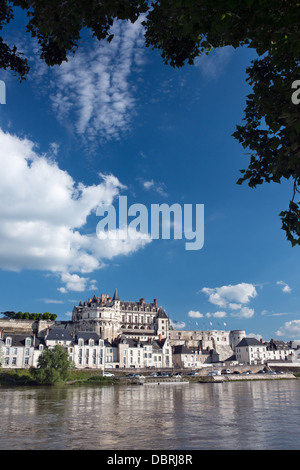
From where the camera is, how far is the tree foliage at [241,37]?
716cm

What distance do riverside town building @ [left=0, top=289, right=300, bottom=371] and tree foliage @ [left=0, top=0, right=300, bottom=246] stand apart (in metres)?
46.4

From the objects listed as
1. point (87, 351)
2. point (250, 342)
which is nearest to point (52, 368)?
point (87, 351)

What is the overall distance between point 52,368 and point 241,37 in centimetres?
4795

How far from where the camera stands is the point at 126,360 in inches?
2965

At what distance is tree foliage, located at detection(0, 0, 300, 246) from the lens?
716 centimetres

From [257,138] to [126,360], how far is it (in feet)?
234

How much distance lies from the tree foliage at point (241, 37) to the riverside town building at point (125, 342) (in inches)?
1828

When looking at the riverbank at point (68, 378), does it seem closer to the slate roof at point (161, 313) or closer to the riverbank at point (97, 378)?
the riverbank at point (97, 378)

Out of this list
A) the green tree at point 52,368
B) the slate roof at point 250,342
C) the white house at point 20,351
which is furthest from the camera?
the slate roof at point 250,342

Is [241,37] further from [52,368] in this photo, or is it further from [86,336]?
[86,336]

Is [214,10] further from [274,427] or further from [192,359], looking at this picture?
[192,359]

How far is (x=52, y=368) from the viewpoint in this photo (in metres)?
48.6

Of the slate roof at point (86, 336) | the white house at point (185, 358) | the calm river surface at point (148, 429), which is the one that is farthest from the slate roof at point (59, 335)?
the calm river surface at point (148, 429)
